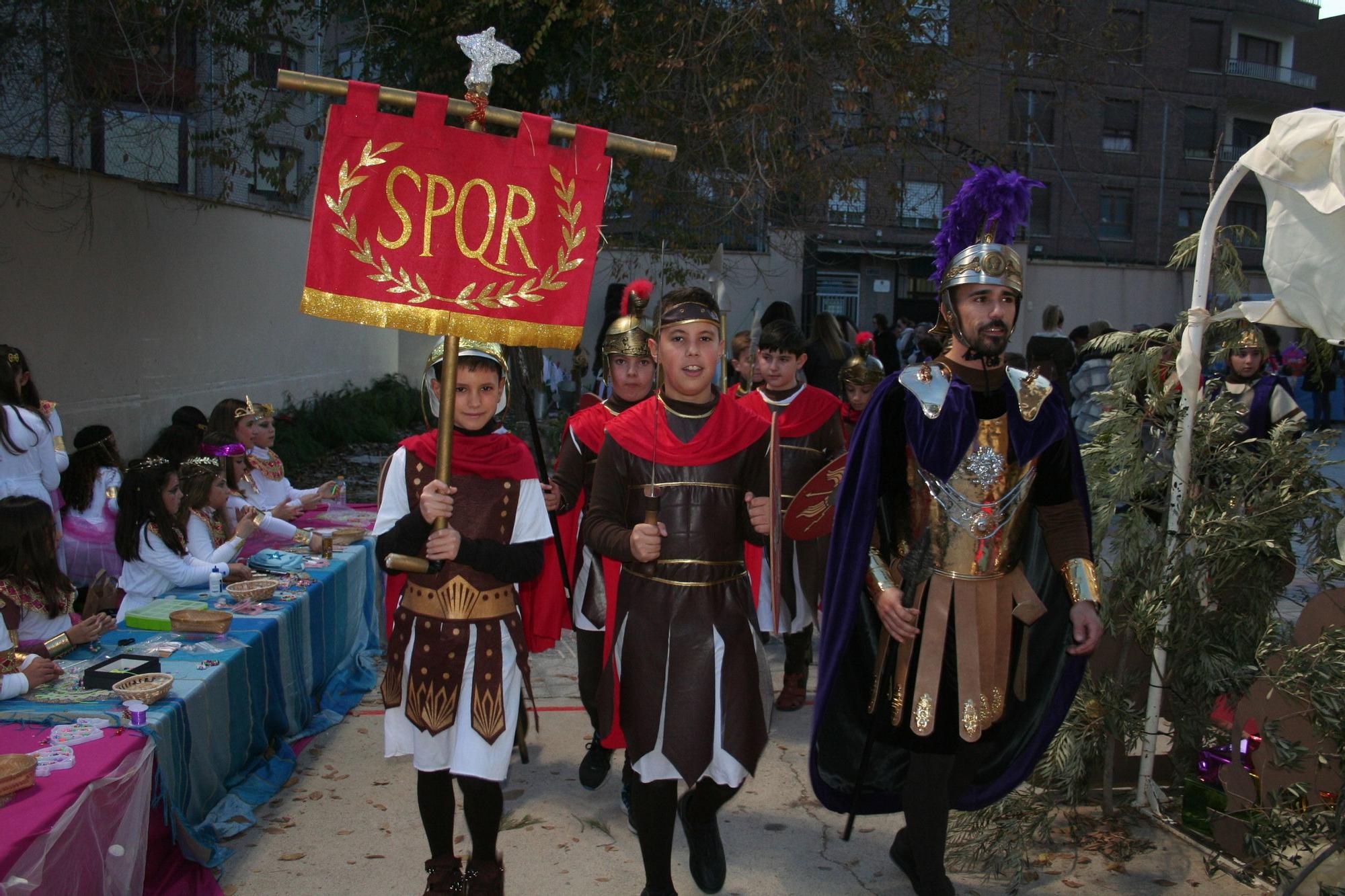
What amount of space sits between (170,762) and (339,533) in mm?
2710

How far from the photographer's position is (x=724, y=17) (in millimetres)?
7660

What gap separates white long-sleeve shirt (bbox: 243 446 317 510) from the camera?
6664 mm

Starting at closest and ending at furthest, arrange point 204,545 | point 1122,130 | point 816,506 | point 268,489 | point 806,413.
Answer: point 816,506
point 204,545
point 806,413
point 268,489
point 1122,130

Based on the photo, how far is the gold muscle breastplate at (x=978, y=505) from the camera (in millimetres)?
3334

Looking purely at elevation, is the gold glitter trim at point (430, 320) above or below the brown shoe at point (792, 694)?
above

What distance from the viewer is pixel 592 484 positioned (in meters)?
3.83

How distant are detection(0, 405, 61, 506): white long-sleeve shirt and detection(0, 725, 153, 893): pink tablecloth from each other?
9.16 ft

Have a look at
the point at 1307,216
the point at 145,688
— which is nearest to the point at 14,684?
the point at 145,688

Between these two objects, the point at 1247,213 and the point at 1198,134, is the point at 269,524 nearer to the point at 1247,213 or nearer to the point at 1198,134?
the point at 1198,134

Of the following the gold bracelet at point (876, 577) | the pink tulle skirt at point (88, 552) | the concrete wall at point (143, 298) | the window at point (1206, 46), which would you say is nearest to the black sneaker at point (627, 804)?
the gold bracelet at point (876, 577)

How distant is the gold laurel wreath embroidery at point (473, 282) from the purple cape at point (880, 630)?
1.04 meters

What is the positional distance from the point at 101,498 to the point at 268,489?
1.03 m

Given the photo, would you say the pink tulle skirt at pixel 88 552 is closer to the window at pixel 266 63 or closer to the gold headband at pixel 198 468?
the gold headband at pixel 198 468

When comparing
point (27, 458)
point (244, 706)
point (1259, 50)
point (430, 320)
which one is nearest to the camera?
point (430, 320)
